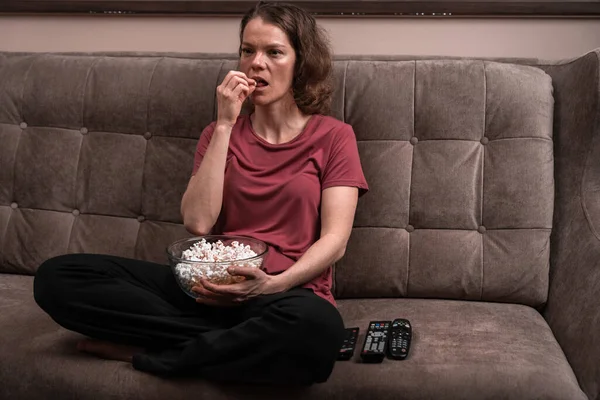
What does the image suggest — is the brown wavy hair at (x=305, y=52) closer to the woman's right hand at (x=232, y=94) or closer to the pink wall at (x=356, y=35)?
the woman's right hand at (x=232, y=94)

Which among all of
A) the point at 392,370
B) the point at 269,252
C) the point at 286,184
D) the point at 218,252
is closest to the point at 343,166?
the point at 286,184

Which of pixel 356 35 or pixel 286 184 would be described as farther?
pixel 356 35

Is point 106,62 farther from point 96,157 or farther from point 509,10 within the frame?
point 509,10

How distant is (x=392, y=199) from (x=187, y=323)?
2.32 feet

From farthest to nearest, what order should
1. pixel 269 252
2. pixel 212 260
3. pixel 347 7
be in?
pixel 347 7, pixel 269 252, pixel 212 260

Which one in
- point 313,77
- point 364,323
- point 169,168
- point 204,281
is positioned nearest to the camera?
point 204,281

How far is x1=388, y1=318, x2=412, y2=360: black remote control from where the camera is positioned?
175 cm

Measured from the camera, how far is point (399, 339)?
1.82m

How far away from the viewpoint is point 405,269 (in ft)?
7.15

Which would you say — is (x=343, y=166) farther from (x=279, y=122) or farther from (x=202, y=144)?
(x=202, y=144)

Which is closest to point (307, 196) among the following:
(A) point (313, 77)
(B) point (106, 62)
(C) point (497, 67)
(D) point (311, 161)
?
(D) point (311, 161)

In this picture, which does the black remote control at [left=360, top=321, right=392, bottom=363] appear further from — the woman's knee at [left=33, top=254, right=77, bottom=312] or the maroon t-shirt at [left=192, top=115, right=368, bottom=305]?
the woman's knee at [left=33, top=254, right=77, bottom=312]

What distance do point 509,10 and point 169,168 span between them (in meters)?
1.16

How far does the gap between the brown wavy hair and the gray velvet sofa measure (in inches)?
4.7
